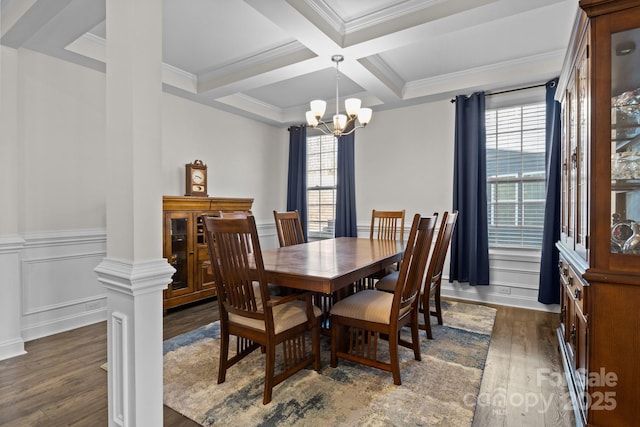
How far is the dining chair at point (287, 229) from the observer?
→ 3.52m

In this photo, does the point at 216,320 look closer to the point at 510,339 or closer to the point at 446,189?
the point at 510,339

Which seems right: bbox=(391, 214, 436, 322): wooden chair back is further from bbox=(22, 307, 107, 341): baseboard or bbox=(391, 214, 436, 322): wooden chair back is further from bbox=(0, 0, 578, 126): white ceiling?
bbox=(22, 307, 107, 341): baseboard

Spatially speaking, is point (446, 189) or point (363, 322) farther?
point (446, 189)

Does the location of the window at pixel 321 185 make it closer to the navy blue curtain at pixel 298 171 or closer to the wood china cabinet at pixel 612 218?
the navy blue curtain at pixel 298 171

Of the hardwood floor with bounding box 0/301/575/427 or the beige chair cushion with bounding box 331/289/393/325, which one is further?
the beige chair cushion with bounding box 331/289/393/325

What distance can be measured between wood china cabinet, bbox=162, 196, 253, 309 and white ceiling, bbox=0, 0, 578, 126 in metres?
1.36

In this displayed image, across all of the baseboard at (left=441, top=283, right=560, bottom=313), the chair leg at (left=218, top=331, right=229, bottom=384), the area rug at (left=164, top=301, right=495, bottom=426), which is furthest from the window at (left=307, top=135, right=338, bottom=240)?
the chair leg at (left=218, top=331, right=229, bottom=384)

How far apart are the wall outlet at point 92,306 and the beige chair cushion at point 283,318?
205 centimetres

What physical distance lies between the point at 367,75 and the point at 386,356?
2.67 meters

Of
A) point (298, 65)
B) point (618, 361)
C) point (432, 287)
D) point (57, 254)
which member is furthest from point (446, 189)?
point (57, 254)

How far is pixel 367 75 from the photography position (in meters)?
3.39

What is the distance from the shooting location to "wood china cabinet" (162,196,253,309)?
3.47 metres

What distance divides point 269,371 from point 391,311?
80 centimetres

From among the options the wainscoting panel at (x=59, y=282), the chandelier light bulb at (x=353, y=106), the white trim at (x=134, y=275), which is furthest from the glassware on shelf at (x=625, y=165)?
the wainscoting panel at (x=59, y=282)
